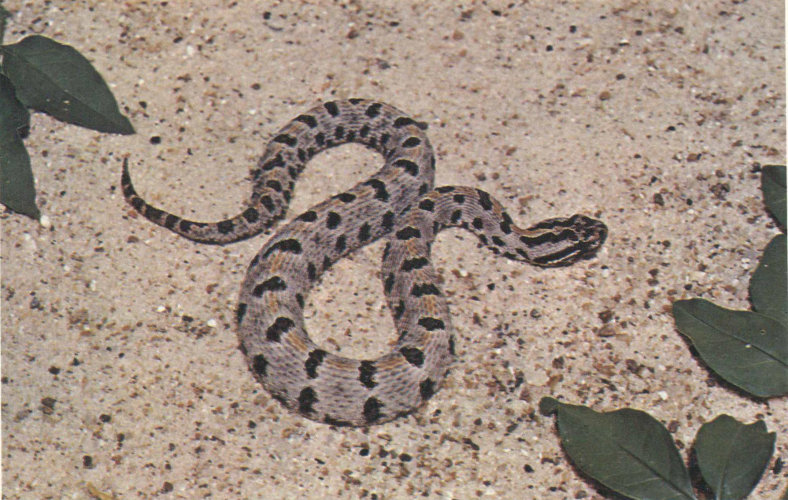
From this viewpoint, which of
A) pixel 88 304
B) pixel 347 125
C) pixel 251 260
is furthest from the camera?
pixel 347 125

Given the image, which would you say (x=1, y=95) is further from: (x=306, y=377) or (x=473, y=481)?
(x=473, y=481)

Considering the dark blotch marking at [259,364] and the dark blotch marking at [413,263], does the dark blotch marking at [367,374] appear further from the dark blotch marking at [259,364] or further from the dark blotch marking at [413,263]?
the dark blotch marking at [413,263]

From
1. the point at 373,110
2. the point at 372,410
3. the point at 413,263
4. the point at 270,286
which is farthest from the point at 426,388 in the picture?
the point at 373,110

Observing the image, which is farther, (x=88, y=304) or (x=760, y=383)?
(x=88, y=304)

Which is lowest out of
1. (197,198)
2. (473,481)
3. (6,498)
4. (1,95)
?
(473,481)

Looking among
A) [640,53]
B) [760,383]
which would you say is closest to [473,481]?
[760,383]

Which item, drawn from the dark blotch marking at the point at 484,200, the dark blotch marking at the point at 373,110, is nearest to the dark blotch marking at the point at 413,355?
the dark blotch marking at the point at 484,200

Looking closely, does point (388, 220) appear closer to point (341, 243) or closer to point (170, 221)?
point (341, 243)
